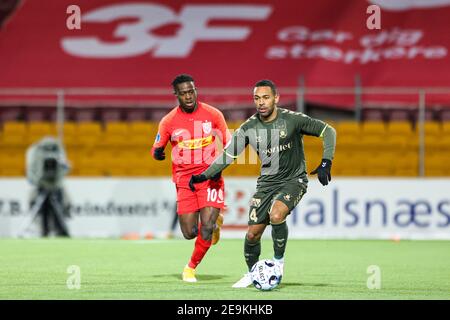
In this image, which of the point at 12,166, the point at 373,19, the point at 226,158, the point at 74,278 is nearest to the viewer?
the point at 226,158

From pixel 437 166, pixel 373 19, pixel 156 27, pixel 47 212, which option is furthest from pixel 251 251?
pixel 156 27

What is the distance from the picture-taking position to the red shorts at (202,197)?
11.4 m

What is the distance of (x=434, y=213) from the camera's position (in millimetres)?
19016

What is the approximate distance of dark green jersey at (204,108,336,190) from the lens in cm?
1030

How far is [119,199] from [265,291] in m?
10.2

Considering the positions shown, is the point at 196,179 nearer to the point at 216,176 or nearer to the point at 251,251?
the point at 216,176

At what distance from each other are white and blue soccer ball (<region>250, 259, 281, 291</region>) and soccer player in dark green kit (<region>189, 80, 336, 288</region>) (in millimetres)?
345

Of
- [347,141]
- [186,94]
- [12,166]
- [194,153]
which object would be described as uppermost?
[347,141]

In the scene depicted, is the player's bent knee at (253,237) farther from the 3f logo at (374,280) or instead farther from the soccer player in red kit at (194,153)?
the 3f logo at (374,280)

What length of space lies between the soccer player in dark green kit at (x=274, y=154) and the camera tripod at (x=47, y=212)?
30.9 feet

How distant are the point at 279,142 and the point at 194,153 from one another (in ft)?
4.93

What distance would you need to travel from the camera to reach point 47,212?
1942 centimetres

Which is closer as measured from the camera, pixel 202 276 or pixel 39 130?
pixel 202 276
